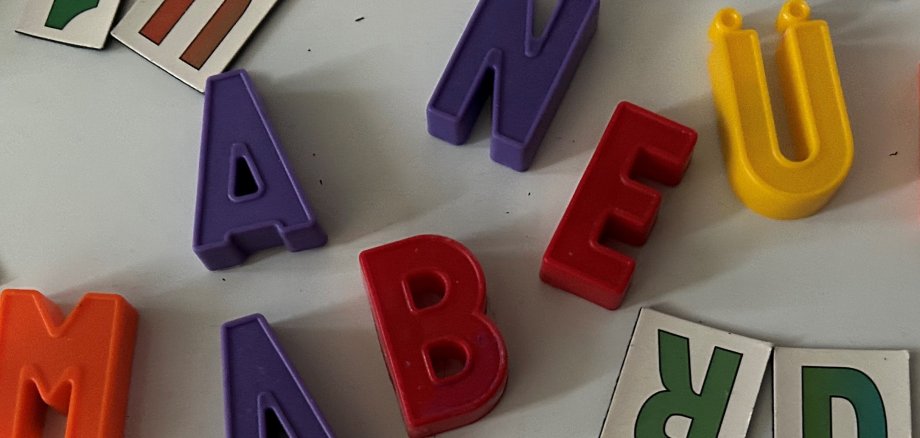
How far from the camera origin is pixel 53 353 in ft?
3.04

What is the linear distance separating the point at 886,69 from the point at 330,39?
0.72 m

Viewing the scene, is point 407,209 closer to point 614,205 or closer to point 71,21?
point 614,205

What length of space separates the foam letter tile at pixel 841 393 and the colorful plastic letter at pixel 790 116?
0.17 m

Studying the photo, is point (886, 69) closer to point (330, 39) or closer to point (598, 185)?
point (598, 185)

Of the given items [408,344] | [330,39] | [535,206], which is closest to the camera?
[408,344]

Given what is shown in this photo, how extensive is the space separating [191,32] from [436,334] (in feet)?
1.78

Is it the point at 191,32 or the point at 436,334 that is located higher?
the point at 191,32

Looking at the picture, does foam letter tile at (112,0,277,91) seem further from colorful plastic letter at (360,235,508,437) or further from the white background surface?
colorful plastic letter at (360,235,508,437)

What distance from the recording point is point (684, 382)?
0.90 meters

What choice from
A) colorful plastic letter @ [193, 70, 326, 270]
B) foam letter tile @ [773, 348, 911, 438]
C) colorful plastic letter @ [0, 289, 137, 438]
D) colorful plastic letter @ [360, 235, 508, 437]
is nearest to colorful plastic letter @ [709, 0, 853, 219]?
foam letter tile @ [773, 348, 911, 438]

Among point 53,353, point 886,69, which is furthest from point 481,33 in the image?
point 53,353

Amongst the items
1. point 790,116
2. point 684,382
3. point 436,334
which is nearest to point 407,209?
point 436,334

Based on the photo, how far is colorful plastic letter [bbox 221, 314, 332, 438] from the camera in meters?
0.87

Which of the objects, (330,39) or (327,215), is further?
(330,39)
